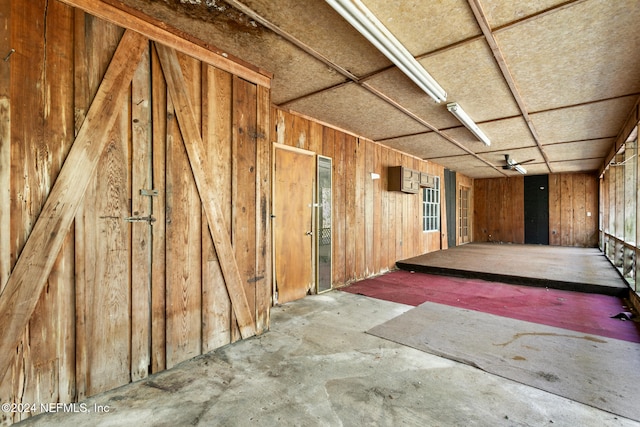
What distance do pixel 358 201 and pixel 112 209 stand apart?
3.88 meters

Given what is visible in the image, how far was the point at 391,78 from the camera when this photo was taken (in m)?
2.92

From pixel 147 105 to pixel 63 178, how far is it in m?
0.75

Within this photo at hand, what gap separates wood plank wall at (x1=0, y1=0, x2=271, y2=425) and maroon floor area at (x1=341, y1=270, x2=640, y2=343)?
2.67 m

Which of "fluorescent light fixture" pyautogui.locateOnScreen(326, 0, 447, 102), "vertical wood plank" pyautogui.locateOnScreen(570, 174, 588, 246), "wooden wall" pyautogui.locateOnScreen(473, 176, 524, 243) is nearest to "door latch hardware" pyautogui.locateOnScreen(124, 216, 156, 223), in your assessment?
"fluorescent light fixture" pyautogui.locateOnScreen(326, 0, 447, 102)

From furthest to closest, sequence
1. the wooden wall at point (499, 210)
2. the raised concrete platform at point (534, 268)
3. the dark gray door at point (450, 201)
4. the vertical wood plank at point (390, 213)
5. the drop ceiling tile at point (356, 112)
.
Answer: the wooden wall at point (499, 210), the dark gray door at point (450, 201), the vertical wood plank at point (390, 213), the raised concrete platform at point (534, 268), the drop ceiling tile at point (356, 112)

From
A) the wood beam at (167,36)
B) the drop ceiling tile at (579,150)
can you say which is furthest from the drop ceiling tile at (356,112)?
the drop ceiling tile at (579,150)

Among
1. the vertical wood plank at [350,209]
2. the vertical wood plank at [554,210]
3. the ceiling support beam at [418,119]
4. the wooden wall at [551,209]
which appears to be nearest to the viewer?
the ceiling support beam at [418,119]

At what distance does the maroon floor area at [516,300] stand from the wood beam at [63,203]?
363cm

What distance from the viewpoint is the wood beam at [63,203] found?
1.60 metres

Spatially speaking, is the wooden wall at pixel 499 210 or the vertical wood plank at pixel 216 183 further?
the wooden wall at pixel 499 210

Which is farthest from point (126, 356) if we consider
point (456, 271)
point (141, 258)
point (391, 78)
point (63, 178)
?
point (456, 271)

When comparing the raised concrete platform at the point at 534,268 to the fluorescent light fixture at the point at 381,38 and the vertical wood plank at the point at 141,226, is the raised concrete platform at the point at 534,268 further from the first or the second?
the vertical wood plank at the point at 141,226

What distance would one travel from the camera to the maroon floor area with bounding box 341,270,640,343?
312cm

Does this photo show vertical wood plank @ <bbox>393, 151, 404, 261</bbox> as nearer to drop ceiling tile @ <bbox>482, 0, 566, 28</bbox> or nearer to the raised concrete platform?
the raised concrete platform
